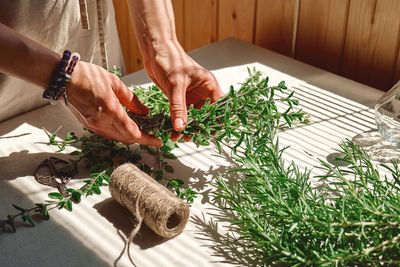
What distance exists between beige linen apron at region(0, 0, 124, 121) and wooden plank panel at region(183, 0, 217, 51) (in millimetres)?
584

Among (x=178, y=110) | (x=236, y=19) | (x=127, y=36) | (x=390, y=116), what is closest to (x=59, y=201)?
(x=178, y=110)

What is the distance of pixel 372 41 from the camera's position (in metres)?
1.36

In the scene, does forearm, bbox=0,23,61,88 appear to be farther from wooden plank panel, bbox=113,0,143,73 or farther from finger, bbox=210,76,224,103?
wooden plank panel, bbox=113,0,143,73

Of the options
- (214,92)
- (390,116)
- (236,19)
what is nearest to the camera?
(390,116)

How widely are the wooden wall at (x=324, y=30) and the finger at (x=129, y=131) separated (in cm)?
77

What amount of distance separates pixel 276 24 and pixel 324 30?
19 centimetres

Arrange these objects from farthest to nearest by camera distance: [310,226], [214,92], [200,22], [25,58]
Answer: [200,22] → [214,92] → [25,58] → [310,226]

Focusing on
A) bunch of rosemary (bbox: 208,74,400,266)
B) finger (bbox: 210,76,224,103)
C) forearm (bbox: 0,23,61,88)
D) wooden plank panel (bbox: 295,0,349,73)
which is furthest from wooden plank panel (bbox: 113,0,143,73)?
bunch of rosemary (bbox: 208,74,400,266)

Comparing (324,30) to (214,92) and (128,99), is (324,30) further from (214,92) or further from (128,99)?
(128,99)

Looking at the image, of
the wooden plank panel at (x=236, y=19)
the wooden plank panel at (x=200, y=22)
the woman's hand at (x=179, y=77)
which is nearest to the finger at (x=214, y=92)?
the woman's hand at (x=179, y=77)

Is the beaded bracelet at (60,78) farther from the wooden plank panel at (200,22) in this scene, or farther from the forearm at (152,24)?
the wooden plank panel at (200,22)

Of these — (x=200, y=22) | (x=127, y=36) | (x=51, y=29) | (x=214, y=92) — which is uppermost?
(x=51, y=29)

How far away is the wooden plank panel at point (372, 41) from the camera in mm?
1311

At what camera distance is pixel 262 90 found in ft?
3.30
